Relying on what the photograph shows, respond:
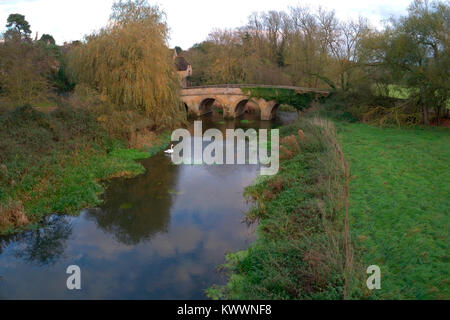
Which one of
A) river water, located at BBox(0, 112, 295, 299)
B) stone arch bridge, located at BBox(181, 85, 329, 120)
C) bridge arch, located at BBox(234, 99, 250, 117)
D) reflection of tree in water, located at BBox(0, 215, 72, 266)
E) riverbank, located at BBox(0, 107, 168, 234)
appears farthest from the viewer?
bridge arch, located at BBox(234, 99, 250, 117)

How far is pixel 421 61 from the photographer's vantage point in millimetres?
17953

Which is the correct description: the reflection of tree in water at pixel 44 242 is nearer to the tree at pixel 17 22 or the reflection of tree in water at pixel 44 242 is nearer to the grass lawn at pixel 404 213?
the grass lawn at pixel 404 213

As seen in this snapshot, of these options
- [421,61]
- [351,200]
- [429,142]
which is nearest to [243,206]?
[351,200]

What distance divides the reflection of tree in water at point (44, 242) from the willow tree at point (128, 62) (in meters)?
9.52

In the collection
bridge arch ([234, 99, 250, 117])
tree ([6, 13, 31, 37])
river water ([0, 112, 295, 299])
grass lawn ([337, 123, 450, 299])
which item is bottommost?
river water ([0, 112, 295, 299])

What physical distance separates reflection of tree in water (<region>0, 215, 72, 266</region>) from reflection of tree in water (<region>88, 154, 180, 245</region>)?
0.98 meters

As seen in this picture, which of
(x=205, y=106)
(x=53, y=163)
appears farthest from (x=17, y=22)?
(x=53, y=163)

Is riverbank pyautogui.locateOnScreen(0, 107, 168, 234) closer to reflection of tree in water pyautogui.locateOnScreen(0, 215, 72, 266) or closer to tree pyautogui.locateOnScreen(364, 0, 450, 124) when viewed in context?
reflection of tree in water pyautogui.locateOnScreen(0, 215, 72, 266)

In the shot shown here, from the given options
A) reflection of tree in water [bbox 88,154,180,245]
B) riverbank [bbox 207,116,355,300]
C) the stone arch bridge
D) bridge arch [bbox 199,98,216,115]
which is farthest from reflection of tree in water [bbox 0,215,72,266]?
bridge arch [bbox 199,98,216,115]

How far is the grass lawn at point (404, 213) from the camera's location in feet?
19.9

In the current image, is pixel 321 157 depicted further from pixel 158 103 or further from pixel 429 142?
pixel 158 103

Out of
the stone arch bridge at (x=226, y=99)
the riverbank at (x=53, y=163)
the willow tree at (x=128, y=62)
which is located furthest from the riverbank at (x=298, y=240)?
the stone arch bridge at (x=226, y=99)

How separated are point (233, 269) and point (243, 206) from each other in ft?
12.2

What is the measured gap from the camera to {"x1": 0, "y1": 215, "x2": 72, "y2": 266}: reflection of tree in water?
27.8 feet
